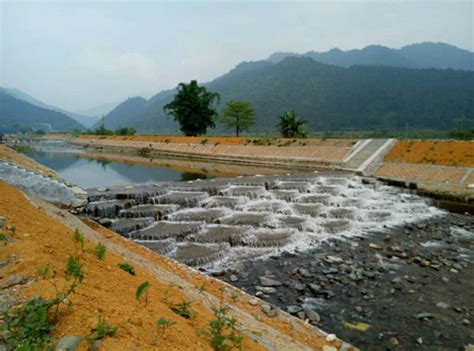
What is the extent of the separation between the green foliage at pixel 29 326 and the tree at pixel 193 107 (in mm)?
48185

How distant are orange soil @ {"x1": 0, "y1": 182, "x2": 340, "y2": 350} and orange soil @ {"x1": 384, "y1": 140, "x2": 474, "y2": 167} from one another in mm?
20876

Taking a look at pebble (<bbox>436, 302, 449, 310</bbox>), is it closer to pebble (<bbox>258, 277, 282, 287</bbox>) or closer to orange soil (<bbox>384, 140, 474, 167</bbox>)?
pebble (<bbox>258, 277, 282, 287</bbox>)

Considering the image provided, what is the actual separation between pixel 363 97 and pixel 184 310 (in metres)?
109

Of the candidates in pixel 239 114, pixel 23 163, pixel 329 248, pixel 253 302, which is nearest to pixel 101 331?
pixel 253 302

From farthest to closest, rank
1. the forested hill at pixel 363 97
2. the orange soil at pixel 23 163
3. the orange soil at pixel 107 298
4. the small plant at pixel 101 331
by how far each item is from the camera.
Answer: the forested hill at pixel 363 97 < the orange soil at pixel 23 163 < the orange soil at pixel 107 298 < the small plant at pixel 101 331

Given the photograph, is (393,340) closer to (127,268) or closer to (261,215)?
(127,268)

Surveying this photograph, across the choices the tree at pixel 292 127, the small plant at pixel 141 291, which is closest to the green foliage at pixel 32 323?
the small plant at pixel 141 291

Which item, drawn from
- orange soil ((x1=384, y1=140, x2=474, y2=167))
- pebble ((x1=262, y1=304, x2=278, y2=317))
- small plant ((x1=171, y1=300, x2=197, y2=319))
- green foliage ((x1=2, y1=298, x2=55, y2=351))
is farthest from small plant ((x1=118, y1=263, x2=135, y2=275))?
orange soil ((x1=384, y1=140, x2=474, y2=167))

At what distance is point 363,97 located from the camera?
10300 centimetres

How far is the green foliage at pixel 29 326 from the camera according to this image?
2990 millimetres

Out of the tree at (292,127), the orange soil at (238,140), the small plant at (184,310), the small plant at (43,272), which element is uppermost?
the tree at (292,127)

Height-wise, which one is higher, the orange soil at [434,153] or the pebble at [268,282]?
the orange soil at [434,153]

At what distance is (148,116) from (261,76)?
Answer: 66.3 m

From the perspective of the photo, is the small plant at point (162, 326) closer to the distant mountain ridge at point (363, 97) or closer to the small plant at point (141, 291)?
the small plant at point (141, 291)
